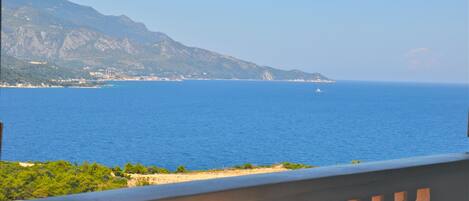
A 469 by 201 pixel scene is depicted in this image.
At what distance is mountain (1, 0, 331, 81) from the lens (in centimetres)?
1148

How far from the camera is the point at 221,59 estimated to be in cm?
1337

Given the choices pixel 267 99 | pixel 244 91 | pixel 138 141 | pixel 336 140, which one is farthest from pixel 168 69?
pixel 244 91

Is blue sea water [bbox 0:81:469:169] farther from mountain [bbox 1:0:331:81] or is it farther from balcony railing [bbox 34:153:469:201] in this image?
balcony railing [bbox 34:153:469:201]

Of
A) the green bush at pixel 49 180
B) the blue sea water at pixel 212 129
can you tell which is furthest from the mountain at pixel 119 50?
the blue sea water at pixel 212 129

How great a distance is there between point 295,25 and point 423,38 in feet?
48.4

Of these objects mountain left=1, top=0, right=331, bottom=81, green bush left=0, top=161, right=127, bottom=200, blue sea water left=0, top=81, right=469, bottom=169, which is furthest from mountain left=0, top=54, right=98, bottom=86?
blue sea water left=0, top=81, right=469, bottom=169

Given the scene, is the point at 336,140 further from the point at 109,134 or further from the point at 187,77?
the point at 187,77

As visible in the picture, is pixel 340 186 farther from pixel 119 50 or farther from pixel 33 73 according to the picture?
pixel 119 50

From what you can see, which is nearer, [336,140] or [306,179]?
[306,179]

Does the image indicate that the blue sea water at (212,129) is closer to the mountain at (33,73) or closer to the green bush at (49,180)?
the mountain at (33,73)

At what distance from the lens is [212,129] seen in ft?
108

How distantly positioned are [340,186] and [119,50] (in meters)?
10.1

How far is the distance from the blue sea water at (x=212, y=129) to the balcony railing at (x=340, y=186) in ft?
64.2

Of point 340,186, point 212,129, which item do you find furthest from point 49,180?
point 212,129
